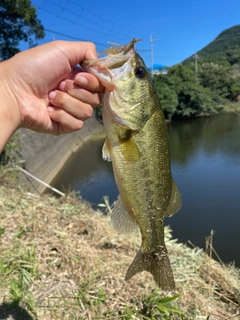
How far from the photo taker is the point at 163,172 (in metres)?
2.13

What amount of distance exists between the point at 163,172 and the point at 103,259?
2.46m

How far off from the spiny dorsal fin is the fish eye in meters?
0.80

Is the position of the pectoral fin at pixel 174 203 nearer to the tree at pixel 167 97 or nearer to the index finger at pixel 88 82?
the index finger at pixel 88 82

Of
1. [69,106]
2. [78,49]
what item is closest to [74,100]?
[69,106]

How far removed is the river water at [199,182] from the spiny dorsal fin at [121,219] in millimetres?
6297

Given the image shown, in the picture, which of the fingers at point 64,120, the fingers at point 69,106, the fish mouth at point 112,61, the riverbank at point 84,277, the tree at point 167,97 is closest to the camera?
the fish mouth at point 112,61

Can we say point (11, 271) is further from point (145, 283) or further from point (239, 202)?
point (239, 202)

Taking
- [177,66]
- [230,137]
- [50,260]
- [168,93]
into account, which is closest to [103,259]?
[50,260]

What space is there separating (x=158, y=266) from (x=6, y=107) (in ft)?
5.10

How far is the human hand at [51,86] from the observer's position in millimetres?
2348

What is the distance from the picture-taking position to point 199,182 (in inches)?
530

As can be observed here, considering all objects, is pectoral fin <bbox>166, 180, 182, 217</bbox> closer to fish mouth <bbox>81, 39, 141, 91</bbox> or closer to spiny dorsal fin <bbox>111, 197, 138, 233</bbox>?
spiny dorsal fin <bbox>111, 197, 138, 233</bbox>

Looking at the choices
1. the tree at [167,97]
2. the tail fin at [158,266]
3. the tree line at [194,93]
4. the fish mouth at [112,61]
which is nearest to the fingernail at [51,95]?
the fish mouth at [112,61]

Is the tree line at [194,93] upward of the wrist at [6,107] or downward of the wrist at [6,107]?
upward
